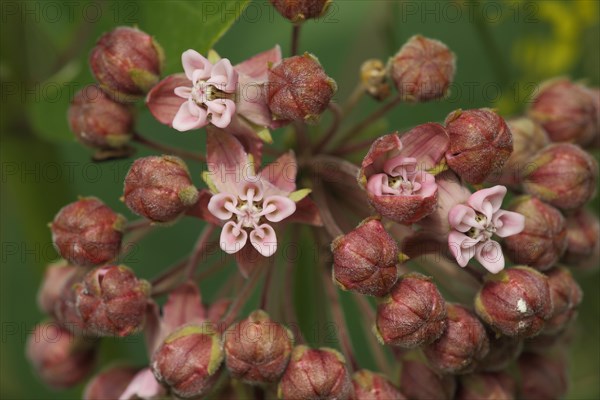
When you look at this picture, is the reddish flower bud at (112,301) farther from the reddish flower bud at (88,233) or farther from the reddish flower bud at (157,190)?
the reddish flower bud at (157,190)

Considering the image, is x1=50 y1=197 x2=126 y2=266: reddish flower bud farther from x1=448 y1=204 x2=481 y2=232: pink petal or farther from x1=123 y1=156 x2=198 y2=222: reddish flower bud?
x1=448 y1=204 x2=481 y2=232: pink petal

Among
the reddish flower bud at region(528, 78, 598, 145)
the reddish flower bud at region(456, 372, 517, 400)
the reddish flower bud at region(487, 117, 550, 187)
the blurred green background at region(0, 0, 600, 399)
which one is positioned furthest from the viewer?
the blurred green background at region(0, 0, 600, 399)

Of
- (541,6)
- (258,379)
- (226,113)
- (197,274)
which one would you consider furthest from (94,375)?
(541,6)

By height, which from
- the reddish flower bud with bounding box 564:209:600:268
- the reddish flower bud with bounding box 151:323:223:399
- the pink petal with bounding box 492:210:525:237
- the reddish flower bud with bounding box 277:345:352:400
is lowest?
the reddish flower bud with bounding box 564:209:600:268

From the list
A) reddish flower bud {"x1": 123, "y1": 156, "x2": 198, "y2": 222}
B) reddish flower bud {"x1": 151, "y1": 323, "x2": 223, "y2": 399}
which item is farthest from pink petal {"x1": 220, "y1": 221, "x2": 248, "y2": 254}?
reddish flower bud {"x1": 151, "y1": 323, "x2": 223, "y2": 399}

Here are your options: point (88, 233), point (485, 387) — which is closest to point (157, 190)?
point (88, 233)

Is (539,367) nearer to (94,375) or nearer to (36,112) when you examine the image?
(94,375)

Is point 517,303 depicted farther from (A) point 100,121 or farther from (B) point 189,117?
(A) point 100,121
